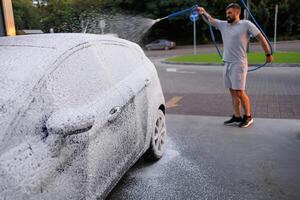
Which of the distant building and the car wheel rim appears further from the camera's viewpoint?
the distant building

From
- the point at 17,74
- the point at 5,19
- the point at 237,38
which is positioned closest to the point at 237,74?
the point at 237,38

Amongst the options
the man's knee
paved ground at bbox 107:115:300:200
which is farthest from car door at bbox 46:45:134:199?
the man's knee

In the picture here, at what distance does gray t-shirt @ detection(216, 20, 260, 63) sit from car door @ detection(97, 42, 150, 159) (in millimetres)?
2108

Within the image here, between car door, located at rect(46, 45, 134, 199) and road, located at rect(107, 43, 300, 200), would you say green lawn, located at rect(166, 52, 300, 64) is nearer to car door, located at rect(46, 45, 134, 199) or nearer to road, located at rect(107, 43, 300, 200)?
road, located at rect(107, 43, 300, 200)

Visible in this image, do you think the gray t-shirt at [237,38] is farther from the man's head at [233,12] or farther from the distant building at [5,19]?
the distant building at [5,19]

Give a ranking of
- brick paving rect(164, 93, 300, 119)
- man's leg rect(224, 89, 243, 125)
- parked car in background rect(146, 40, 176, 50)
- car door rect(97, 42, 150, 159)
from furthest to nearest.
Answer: parked car in background rect(146, 40, 176, 50), brick paving rect(164, 93, 300, 119), man's leg rect(224, 89, 243, 125), car door rect(97, 42, 150, 159)

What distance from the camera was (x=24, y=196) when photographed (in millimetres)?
1997

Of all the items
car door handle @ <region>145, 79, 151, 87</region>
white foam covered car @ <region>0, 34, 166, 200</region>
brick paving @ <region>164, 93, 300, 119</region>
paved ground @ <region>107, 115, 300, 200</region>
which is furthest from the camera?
brick paving @ <region>164, 93, 300, 119</region>

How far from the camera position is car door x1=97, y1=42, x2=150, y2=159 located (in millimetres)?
3377

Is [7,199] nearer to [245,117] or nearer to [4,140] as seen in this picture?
[4,140]

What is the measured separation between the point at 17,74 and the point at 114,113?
0.83m

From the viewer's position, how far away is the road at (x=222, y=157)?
3695 mm

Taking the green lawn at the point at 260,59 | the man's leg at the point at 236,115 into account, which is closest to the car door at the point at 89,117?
the man's leg at the point at 236,115

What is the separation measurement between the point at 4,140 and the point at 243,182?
2.61 m
